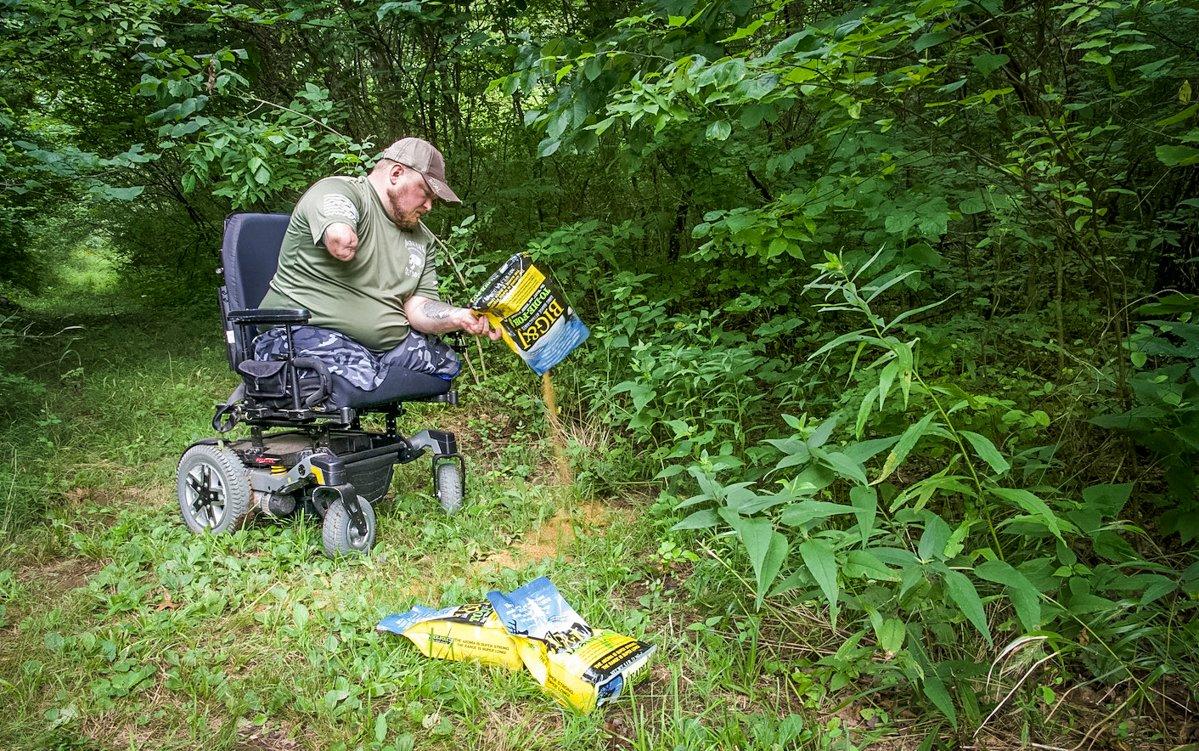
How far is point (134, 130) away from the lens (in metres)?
6.15

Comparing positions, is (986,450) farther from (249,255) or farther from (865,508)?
(249,255)

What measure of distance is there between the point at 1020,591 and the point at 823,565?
0.45m

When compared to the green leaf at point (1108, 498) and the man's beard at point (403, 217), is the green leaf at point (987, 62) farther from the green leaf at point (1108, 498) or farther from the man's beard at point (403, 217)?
the man's beard at point (403, 217)

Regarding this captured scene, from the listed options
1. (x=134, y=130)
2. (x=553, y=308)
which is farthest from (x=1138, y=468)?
(x=134, y=130)

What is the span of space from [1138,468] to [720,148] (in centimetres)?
250

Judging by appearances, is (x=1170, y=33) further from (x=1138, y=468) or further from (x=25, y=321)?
(x=25, y=321)

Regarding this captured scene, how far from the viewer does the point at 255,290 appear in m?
3.05

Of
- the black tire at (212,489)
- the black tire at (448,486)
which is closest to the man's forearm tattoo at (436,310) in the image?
the black tire at (448,486)

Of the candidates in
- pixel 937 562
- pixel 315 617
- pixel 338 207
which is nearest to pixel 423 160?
pixel 338 207

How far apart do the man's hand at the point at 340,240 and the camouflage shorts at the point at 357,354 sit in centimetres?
35

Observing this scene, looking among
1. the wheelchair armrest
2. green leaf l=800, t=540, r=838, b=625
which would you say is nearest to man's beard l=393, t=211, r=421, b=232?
the wheelchair armrest

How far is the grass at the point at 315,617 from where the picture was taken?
1839mm

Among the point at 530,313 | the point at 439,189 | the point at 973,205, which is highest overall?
the point at 439,189

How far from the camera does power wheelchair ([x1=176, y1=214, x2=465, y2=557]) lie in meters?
2.74
